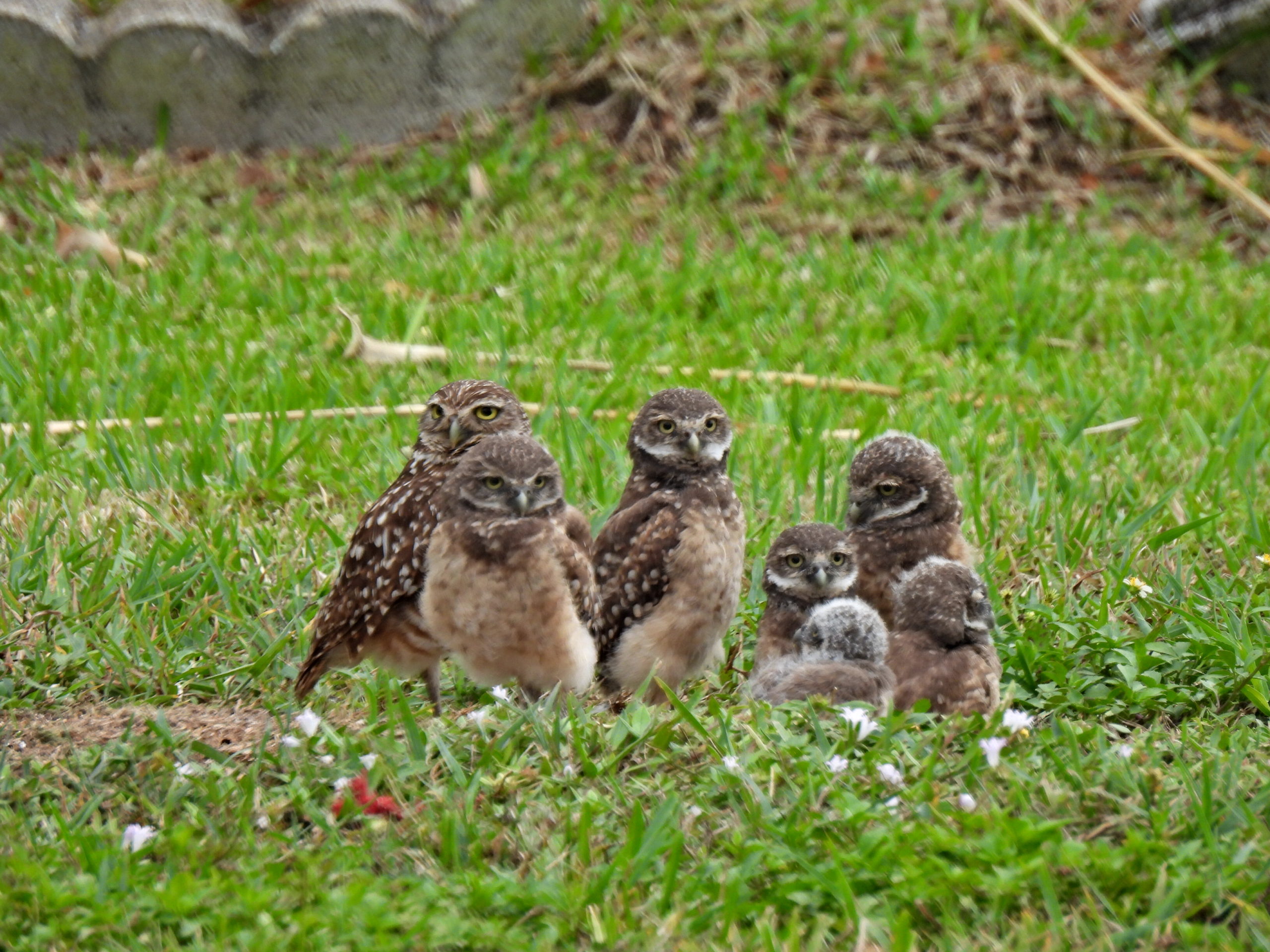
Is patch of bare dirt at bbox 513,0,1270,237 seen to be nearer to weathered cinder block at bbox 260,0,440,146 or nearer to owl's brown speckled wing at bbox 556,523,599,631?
weathered cinder block at bbox 260,0,440,146

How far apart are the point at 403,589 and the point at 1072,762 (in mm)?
1979

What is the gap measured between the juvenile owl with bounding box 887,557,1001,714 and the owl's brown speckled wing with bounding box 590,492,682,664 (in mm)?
755

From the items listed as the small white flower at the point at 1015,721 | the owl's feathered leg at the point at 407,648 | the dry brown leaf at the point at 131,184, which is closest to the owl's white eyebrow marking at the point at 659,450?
the owl's feathered leg at the point at 407,648

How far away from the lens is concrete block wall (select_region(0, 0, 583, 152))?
368 inches

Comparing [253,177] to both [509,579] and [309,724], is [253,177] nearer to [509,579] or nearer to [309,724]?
[509,579]

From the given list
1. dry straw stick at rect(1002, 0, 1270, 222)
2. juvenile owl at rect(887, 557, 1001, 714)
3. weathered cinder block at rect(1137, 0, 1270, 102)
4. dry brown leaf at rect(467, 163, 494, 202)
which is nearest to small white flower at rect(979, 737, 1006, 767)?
juvenile owl at rect(887, 557, 1001, 714)

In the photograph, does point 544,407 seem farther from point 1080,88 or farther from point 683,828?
point 1080,88

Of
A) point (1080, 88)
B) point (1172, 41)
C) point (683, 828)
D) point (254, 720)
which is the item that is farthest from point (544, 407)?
point (1172, 41)

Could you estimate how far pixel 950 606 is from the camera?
4.46 metres

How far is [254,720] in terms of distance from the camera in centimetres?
429

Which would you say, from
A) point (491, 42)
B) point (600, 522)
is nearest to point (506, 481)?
point (600, 522)

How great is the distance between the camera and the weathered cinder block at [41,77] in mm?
9180

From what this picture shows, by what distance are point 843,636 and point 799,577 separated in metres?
0.27

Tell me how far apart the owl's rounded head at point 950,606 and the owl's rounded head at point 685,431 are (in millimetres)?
793
